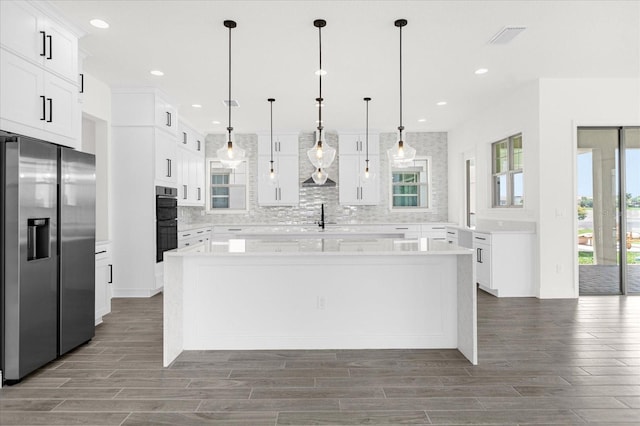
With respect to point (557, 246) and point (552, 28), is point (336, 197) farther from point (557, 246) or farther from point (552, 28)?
point (552, 28)

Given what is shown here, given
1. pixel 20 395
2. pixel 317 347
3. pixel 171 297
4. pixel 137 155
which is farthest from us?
pixel 137 155

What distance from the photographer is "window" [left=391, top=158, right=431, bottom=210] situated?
8.28m

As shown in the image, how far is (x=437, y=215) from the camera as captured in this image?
826 cm

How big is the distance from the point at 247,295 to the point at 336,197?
5048 mm

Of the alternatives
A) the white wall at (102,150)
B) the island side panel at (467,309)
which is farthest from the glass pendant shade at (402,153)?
the white wall at (102,150)

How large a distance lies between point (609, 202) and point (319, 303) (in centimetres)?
435

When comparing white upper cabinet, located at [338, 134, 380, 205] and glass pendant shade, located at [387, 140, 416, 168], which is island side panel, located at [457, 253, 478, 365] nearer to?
glass pendant shade, located at [387, 140, 416, 168]

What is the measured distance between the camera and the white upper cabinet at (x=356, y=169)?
311 inches

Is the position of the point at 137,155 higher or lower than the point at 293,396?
higher

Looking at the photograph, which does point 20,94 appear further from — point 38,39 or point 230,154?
point 230,154

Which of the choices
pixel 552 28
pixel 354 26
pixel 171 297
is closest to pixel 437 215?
pixel 552 28

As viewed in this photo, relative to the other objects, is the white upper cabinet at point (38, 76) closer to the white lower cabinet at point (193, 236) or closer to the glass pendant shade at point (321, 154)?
the glass pendant shade at point (321, 154)

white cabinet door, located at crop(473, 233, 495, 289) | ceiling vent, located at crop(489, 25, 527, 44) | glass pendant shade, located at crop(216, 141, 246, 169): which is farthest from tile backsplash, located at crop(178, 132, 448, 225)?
glass pendant shade, located at crop(216, 141, 246, 169)

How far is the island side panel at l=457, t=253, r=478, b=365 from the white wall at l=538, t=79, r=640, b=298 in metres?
2.53
